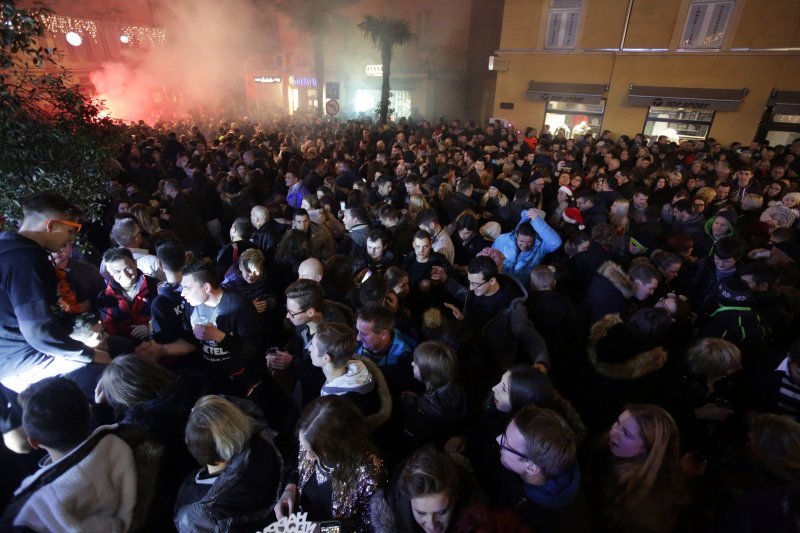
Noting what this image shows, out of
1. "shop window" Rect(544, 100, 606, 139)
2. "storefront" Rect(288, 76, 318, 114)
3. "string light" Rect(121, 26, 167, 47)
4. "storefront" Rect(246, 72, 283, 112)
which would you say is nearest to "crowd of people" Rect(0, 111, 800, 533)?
"shop window" Rect(544, 100, 606, 139)

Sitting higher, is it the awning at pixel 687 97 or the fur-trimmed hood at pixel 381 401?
the awning at pixel 687 97

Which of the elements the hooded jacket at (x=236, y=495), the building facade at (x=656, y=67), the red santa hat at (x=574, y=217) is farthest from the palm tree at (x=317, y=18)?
the hooded jacket at (x=236, y=495)

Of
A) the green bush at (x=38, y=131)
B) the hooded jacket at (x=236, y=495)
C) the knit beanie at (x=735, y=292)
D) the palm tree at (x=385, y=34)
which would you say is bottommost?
the hooded jacket at (x=236, y=495)

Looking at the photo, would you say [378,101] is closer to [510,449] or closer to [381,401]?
[381,401]

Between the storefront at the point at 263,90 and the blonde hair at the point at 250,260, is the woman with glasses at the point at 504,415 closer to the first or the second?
the blonde hair at the point at 250,260

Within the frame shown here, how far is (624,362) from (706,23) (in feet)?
59.2

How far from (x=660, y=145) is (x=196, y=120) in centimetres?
1963

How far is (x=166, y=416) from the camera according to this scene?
230 cm

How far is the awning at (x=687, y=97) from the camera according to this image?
14602 millimetres

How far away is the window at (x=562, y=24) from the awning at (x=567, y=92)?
5.08ft

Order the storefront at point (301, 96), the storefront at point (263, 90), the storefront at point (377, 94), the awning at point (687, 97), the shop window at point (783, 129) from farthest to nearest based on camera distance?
the storefront at point (263, 90) < the storefront at point (301, 96) < the storefront at point (377, 94) < the awning at point (687, 97) < the shop window at point (783, 129)

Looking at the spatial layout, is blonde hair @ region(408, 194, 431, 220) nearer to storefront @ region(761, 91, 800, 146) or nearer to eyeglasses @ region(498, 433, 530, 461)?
eyeglasses @ region(498, 433, 530, 461)

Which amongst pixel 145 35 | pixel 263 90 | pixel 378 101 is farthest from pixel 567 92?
pixel 145 35

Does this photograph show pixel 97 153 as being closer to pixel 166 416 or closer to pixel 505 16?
pixel 166 416
